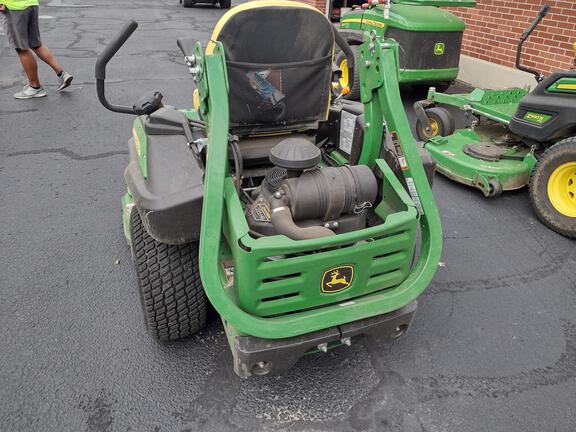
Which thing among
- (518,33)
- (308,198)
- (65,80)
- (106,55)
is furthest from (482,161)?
(65,80)

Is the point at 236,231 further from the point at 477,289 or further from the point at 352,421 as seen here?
the point at 477,289

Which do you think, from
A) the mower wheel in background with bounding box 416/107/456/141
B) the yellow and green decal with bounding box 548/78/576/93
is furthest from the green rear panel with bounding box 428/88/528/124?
the yellow and green decal with bounding box 548/78/576/93

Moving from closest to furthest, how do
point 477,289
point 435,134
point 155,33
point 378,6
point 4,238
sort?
point 477,289 < point 4,238 < point 435,134 < point 378,6 < point 155,33

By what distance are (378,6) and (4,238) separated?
4.97 m

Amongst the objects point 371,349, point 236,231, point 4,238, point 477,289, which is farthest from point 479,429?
point 4,238

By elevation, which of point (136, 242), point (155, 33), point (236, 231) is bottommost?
point (155, 33)

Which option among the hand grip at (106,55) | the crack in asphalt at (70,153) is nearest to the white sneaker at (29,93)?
the crack in asphalt at (70,153)

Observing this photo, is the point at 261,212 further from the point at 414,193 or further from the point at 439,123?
the point at 439,123

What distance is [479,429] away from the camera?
2.01 metres

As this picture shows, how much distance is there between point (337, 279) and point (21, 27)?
564cm

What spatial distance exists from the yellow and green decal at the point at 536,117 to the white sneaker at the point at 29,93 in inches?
226

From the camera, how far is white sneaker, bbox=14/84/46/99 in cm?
592

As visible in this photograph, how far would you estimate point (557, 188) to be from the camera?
347 centimetres

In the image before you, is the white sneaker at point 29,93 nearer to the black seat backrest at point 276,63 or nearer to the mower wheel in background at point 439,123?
the black seat backrest at point 276,63
